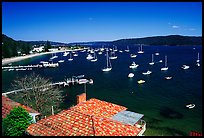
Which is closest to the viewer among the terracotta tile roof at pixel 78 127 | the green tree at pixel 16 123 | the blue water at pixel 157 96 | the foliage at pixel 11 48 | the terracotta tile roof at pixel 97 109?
the terracotta tile roof at pixel 78 127

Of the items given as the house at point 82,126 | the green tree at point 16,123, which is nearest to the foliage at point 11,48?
the green tree at point 16,123

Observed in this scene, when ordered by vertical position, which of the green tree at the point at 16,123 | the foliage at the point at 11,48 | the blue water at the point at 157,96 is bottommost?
the blue water at the point at 157,96

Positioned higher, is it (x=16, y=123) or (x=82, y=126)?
(x=82, y=126)

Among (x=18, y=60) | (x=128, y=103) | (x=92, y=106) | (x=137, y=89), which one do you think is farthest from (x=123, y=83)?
(x=18, y=60)

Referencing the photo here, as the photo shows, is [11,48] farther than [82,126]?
Yes

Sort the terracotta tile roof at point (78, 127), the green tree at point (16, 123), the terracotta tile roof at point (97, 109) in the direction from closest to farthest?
the terracotta tile roof at point (78, 127)
the green tree at point (16, 123)
the terracotta tile roof at point (97, 109)

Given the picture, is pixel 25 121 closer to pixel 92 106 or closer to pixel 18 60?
pixel 92 106

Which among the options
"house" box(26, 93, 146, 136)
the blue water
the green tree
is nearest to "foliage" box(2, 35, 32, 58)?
the blue water

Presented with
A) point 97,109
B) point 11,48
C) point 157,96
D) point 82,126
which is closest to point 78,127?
point 82,126

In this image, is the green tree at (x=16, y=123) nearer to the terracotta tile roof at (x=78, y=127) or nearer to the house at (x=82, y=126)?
the house at (x=82, y=126)

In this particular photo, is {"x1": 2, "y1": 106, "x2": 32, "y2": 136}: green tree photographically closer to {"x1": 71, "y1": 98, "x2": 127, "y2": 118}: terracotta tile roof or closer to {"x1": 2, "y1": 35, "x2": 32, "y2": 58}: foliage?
{"x1": 71, "y1": 98, "x2": 127, "y2": 118}: terracotta tile roof

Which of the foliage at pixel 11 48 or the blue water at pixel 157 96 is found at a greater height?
the foliage at pixel 11 48

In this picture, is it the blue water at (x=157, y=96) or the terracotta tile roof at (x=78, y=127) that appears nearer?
the terracotta tile roof at (x=78, y=127)

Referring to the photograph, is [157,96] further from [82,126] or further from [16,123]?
[16,123]
